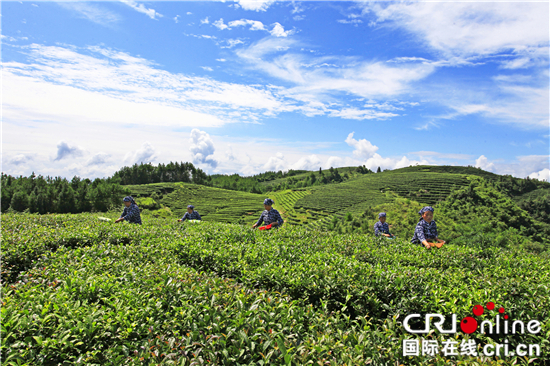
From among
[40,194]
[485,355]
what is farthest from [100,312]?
[40,194]

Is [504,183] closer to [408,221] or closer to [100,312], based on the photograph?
[408,221]

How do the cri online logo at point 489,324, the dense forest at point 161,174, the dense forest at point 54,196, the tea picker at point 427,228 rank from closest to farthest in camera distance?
the cri online logo at point 489,324, the tea picker at point 427,228, the dense forest at point 54,196, the dense forest at point 161,174

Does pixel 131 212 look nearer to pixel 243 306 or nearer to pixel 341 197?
pixel 243 306

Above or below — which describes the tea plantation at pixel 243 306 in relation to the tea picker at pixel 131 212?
below

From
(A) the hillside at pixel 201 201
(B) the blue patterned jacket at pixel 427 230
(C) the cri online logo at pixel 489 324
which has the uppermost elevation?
(B) the blue patterned jacket at pixel 427 230

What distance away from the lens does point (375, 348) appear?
225cm

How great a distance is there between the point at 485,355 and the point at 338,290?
60.8 inches

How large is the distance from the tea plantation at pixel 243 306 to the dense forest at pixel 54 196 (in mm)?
54389

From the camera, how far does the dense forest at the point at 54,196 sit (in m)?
46.8

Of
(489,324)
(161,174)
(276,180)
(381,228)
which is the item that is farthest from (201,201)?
(276,180)

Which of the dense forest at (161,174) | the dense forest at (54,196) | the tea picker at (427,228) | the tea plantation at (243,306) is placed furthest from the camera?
the dense forest at (161,174)

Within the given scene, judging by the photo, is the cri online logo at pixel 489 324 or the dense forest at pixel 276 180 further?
the dense forest at pixel 276 180

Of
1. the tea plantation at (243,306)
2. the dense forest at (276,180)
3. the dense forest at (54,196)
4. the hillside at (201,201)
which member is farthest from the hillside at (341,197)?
the tea plantation at (243,306)

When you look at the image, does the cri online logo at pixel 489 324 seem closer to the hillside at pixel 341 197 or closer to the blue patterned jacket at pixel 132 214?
the blue patterned jacket at pixel 132 214
